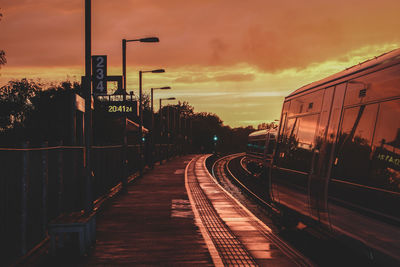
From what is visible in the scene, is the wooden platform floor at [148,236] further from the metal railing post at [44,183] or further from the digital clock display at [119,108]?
the digital clock display at [119,108]

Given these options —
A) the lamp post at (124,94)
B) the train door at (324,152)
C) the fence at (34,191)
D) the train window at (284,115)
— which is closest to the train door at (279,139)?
the train window at (284,115)

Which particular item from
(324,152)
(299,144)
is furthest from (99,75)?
(324,152)

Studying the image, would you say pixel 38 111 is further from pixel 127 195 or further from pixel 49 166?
pixel 49 166

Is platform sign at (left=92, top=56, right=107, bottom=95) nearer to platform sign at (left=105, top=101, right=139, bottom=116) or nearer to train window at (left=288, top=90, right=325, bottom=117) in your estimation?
platform sign at (left=105, top=101, right=139, bottom=116)

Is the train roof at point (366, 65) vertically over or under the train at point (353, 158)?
over

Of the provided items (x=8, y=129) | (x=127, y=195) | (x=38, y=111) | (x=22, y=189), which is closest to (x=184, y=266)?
(x=22, y=189)

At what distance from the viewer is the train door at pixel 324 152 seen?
28.0 ft

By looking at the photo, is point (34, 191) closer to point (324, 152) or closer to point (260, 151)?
point (324, 152)

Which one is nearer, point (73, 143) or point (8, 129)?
point (73, 143)

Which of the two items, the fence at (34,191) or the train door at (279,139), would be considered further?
the train door at (279,139)

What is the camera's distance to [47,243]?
1051 centimetres

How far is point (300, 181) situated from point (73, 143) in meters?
6.61

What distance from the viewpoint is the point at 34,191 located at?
970cm

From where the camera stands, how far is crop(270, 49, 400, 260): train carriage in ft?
20.7
